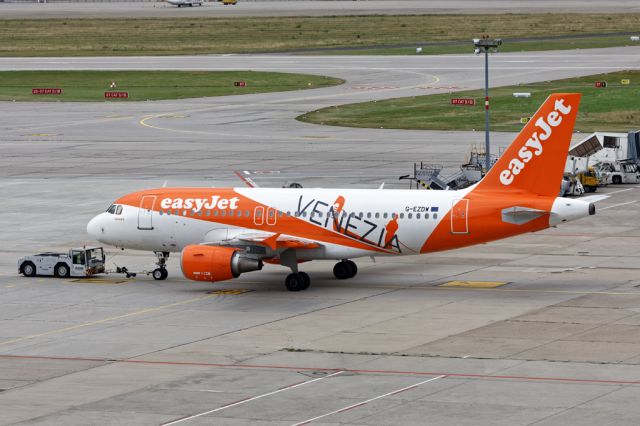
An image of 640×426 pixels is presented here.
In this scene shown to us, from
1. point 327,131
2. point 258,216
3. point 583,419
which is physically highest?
point 327,131

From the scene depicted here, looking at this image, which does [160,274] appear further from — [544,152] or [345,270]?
[544,152]

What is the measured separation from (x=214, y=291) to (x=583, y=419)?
25654 millimetres

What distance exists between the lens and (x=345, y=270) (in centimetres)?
6112

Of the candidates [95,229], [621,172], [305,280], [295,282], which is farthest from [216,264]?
[621,172]

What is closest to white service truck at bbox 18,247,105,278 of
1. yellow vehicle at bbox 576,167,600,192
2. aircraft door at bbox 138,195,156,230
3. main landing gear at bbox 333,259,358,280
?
aircraft door at bbox 138,195,156,230

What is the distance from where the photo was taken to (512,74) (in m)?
158

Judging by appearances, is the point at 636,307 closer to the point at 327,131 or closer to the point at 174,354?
the point at 174,354

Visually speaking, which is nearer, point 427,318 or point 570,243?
point 427,318

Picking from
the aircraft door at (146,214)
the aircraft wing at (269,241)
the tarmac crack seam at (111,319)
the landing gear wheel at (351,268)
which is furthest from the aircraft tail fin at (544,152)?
the aircraft door at (146,214)

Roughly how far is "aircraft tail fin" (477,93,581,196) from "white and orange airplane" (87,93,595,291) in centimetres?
4

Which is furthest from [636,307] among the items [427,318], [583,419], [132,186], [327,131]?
[327,131]

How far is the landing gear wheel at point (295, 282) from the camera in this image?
58.4 m

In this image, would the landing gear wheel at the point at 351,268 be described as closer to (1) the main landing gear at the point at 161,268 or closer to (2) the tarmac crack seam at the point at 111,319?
(2) the tarmac crack seam at the point at 111,319

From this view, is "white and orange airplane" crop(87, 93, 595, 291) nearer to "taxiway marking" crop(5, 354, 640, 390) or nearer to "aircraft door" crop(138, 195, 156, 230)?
"aircraft door" crop(138, 195, 156, 230)
